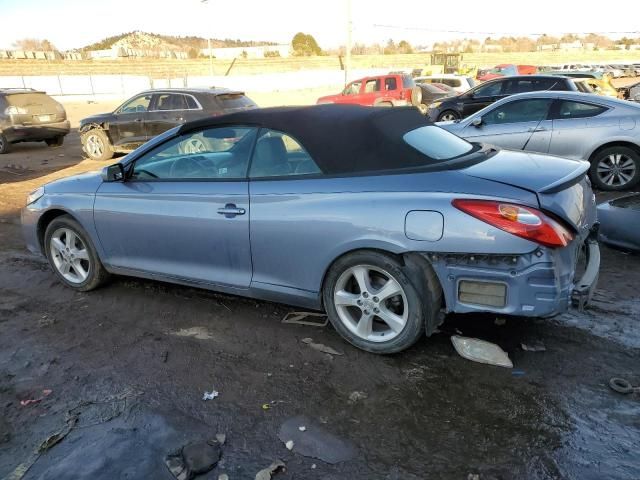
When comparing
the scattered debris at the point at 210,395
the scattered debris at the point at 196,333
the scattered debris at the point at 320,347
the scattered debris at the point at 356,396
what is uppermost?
the scattered debris at the point at 210,395

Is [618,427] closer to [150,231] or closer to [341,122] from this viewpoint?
[341,122]

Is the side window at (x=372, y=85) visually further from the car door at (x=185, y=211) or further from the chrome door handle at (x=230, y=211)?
the chrome door handle at (x=230, y=211)

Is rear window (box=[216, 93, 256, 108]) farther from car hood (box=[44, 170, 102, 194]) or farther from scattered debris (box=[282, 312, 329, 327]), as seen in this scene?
scattered debris (box=[282, 312, 329, 327])

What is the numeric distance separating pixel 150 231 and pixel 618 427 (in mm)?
3275

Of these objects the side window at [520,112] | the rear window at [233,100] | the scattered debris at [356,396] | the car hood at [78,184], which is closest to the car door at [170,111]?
the rear window at [233,100]

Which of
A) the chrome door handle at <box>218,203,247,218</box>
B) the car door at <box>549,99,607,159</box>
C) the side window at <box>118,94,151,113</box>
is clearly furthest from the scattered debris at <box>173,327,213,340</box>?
the side window at <box>118,94,151,113</box>

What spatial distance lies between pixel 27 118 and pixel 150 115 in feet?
12.2

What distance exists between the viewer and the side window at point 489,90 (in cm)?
1419

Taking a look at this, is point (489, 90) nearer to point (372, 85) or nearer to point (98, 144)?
point (372, 85)

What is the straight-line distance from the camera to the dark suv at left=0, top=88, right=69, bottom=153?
1298cm

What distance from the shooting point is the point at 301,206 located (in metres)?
3.36

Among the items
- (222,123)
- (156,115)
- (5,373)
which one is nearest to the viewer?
(5,373)

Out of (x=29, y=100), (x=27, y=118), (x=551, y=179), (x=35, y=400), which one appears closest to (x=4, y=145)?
(x=27, y=118)

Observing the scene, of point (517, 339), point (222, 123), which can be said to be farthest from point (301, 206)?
point (517, 339)
